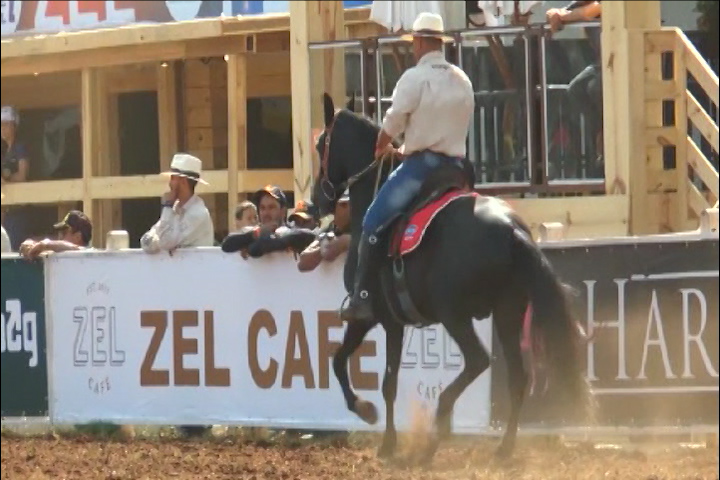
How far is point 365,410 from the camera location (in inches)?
428

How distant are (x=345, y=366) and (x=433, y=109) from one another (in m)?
1.79

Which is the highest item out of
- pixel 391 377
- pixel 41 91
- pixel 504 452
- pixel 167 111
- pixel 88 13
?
pixel 88 13

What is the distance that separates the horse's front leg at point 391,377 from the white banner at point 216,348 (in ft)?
2.17

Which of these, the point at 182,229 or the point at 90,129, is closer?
the point at 182,229

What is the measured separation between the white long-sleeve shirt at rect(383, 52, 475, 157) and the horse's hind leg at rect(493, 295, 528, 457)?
3.25 ft

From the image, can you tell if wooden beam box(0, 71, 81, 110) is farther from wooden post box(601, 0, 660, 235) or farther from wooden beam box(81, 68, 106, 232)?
wooden post box(601, 0, 660, 235)

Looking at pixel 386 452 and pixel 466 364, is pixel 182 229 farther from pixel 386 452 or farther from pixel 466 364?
pixel 466 364

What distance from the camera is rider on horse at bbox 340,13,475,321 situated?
10.1 m

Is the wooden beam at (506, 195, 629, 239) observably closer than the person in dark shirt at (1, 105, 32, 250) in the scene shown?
Yes

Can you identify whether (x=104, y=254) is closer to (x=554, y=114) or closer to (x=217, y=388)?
(x=217, y=388)

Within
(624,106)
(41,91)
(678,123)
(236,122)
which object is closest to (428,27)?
(624,106)

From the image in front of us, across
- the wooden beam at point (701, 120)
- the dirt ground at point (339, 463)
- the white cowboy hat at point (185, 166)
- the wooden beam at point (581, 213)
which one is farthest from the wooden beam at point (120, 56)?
the dirt ground at point (339, 463)

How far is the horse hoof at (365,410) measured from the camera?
1087 cm

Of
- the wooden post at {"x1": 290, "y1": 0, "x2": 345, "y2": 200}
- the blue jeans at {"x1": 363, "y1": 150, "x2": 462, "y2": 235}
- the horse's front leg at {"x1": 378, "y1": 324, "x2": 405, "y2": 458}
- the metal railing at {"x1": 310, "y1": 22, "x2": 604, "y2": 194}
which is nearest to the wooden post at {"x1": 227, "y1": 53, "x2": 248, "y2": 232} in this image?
the wooden post at {"x1": 290, "y1": 0, "x2": 345, "y2": 200}
